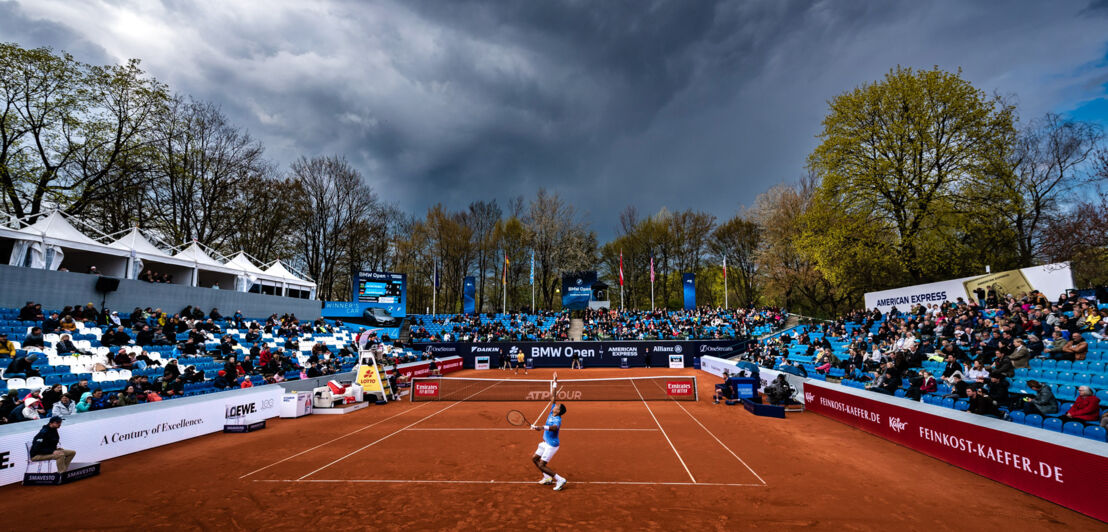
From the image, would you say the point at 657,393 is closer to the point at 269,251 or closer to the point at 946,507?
the point at 946,507

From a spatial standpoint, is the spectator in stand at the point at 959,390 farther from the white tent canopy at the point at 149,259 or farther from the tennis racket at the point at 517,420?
the white tent canopy at the point at 149,259

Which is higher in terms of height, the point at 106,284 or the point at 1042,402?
the point at 106,284

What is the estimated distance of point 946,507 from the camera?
793 centimetres

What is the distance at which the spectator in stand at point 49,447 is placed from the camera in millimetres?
9508

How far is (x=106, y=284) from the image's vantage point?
21.9 m

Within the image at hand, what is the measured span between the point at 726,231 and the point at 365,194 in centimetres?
4469

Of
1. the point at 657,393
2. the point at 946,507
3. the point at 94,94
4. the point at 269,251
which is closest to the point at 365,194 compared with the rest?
the point at 269,251

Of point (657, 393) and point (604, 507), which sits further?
point (657, 393)

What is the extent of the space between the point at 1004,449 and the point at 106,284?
34409mm

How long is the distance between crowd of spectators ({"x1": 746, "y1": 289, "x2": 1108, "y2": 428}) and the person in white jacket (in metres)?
23.5

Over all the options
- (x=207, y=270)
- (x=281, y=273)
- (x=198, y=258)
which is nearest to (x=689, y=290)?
(x=281, y=273)

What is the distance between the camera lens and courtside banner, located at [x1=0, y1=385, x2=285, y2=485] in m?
9.51

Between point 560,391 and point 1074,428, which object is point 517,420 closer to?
point 560,391

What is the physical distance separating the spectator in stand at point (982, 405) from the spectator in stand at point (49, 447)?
2125cm
